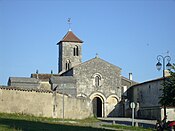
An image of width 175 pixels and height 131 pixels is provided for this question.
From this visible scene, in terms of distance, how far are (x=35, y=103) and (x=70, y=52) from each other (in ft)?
147

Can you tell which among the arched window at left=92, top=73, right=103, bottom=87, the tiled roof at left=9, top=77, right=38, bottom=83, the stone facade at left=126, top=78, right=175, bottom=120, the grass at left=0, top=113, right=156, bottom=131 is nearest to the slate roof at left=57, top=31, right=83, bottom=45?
the arched window at left=92, top=73, right=103, bottom=87

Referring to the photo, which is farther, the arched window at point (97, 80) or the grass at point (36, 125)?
the arched window at point (97, 80)

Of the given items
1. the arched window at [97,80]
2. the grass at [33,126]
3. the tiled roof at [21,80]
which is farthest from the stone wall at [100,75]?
the grass at [33,126]

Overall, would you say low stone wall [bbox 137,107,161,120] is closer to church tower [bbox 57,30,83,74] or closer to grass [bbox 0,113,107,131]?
grass [bbox 0,113,107,131]

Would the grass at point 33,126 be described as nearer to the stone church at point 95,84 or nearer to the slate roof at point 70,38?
the stone church at point 95,84

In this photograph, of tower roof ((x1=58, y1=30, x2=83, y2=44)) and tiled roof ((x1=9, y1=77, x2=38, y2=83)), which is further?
tower roof ((x1=58, y1=30, x2=83, y2=44))

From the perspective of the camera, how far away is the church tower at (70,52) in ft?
274

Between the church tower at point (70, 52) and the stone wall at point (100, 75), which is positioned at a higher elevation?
the church tower at point (70, 52)

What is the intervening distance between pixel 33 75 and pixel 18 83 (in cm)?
1434

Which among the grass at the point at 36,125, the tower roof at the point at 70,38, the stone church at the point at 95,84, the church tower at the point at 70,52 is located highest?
the tower roof at the point at 70,38

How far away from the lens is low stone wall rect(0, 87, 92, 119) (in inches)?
A: 1462

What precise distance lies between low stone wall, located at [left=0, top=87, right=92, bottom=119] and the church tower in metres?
38.5

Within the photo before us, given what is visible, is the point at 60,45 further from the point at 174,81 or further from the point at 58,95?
the point at 174,81

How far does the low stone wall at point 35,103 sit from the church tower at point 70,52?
38.5 m
